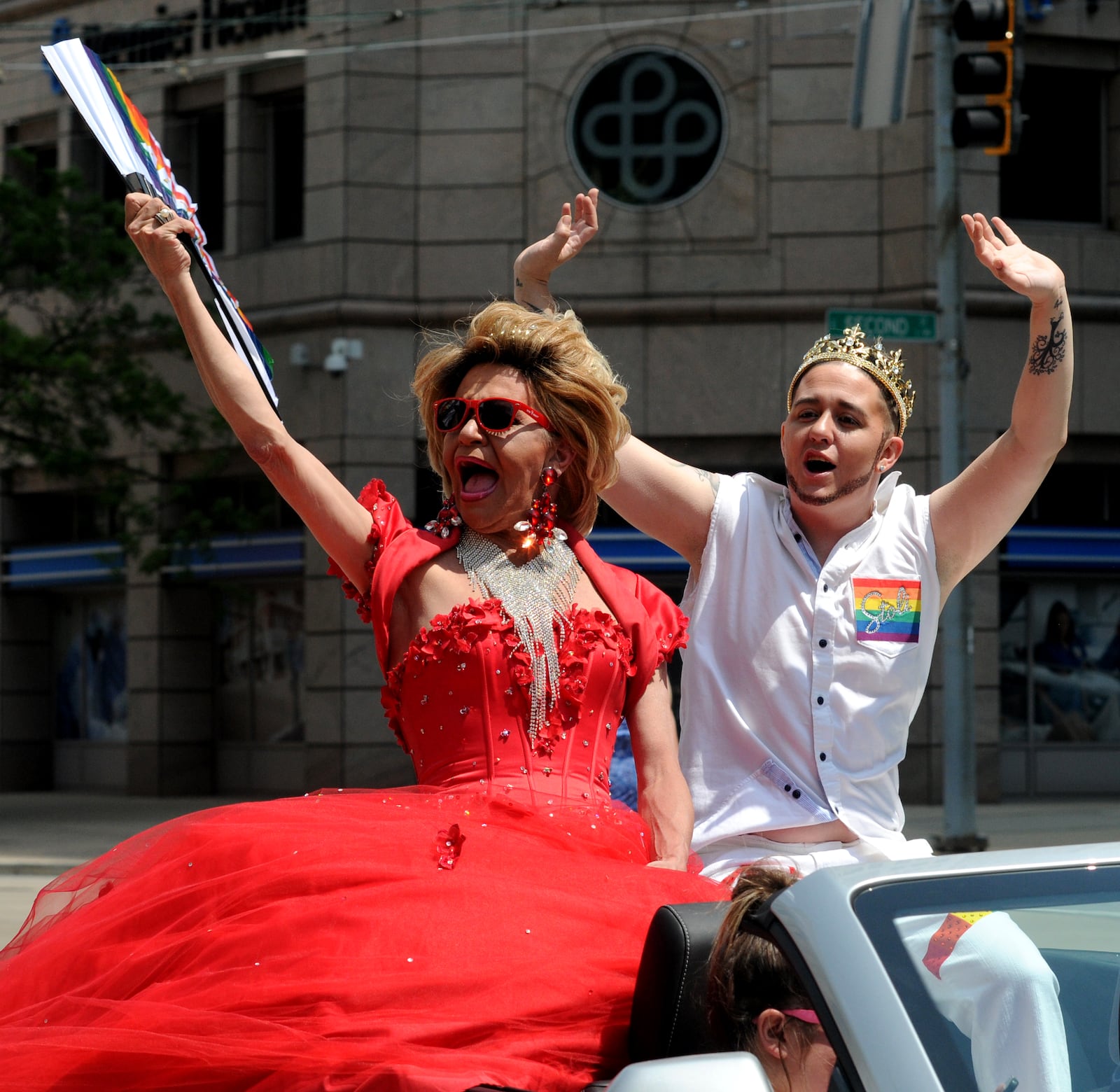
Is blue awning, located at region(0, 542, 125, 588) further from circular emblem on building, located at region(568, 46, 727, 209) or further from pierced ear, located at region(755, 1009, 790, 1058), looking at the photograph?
pierced ear, located at region(755, 1009, 790, 1058)

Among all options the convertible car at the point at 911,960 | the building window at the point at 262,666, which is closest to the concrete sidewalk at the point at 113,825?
the building window at the point at 262,666

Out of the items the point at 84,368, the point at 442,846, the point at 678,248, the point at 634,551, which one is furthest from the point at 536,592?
the point at 678,248

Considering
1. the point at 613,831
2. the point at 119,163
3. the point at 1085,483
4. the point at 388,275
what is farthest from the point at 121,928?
the point at 1085,483

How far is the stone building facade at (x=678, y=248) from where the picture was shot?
53.8 feet

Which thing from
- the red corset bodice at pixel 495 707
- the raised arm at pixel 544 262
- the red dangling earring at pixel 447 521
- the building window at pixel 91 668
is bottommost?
the building window at pixel 91 668

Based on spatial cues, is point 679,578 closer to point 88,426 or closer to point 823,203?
point 823,203

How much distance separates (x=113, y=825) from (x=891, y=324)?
928cm

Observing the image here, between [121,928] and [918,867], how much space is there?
150 cm

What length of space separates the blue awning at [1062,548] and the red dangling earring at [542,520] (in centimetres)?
1393

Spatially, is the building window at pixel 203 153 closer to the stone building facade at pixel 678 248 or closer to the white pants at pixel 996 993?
the stone building facade at pixel 678 248

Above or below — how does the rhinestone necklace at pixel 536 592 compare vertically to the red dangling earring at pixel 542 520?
below

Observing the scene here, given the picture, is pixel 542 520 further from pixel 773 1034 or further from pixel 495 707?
pixel 773 1034

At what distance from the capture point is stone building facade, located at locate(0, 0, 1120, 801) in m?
16.4

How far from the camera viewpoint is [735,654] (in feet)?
11.8
